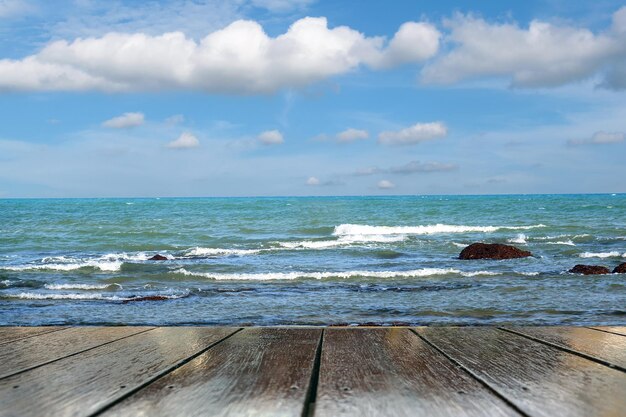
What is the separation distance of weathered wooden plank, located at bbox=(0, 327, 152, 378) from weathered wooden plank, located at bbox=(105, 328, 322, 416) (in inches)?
23.9

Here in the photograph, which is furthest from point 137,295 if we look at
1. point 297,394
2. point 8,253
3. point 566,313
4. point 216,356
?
point 8,253

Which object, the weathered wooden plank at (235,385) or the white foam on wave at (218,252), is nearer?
the weathered wooden plank at (235,385)

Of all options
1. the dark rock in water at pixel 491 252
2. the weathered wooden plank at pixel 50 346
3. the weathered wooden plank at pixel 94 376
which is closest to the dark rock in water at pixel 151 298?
the weathered wooden plank at pixel 50 346

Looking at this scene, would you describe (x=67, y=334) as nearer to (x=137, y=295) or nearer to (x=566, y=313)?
(x=566, y=313)

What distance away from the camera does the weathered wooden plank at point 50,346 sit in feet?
6.72

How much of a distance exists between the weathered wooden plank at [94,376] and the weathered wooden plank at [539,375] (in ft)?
3.58

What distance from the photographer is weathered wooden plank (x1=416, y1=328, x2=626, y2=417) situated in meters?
1.42

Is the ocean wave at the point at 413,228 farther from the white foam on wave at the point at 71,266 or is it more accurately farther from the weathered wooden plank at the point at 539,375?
the weathered wooden plank at the point at 539,375

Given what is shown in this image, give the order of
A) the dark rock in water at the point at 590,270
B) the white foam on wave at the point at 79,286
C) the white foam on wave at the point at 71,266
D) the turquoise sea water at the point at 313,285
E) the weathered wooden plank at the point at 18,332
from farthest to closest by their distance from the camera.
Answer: the white foam on wave at the point at 71,266 → the dark rock in water at the point at 590,270 → the white foam on wave at the point at 79,286 → the turquoise sea water at the point at 313,285 → the weathered wooden plank at the point at 18,332

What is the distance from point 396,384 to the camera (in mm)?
1640

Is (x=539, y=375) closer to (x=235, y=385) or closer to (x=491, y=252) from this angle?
(x=235, y=385)

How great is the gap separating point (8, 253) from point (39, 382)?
71.0 ft

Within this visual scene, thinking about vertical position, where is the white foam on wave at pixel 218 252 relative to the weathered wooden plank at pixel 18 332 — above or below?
below

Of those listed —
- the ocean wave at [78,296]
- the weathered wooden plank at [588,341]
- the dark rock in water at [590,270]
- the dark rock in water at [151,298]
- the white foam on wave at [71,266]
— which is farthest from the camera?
the white foam on wave at [71,266]
